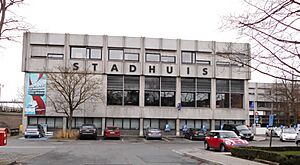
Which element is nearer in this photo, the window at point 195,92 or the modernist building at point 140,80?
the modernist building at point 140,80

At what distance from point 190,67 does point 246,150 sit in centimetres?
3042

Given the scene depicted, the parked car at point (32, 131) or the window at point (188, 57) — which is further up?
the window at point (188, 57)

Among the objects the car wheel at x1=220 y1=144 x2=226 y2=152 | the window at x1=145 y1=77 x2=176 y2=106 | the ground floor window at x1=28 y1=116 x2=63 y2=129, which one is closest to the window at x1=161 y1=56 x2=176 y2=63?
the window at x1=145 y1=77 x2=176 y2=106

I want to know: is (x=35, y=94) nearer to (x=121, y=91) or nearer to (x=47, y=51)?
(x=47, y=51)

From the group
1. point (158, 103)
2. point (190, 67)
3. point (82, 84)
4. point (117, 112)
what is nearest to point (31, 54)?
point (82, 84)

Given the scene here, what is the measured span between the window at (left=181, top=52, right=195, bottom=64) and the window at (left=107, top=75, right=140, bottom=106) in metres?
7.20

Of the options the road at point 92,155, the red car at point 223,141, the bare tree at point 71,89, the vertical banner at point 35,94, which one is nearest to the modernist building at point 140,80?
the vertical banner at point 35,94

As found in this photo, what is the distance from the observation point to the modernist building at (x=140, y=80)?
4853 centimetres

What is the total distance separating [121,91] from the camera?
49.6 meters

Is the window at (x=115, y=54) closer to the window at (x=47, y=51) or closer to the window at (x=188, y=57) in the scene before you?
the window at (x=47, y=51)

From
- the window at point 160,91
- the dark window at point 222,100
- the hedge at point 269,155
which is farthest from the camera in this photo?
the dark window at point 222,100

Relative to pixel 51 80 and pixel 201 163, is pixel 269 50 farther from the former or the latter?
pixel 51 80

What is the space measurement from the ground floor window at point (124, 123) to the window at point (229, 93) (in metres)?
11.0

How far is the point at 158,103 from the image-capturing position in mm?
50188
